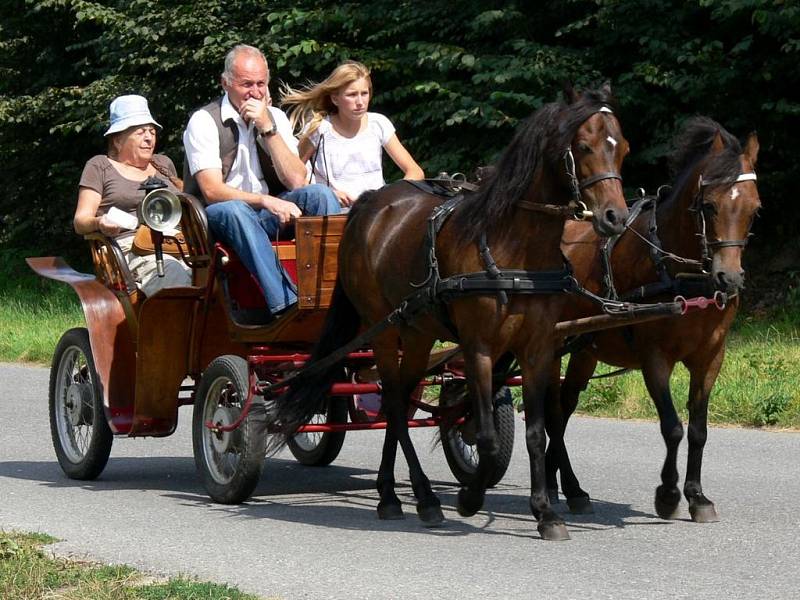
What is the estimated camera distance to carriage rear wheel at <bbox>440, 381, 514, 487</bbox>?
8.33 meters

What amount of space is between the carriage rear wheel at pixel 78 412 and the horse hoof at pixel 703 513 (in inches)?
134

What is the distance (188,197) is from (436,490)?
217 cm

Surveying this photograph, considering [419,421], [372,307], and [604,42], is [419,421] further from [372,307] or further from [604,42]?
[604,42]

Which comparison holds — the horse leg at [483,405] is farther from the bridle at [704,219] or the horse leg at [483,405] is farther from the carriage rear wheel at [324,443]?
the carriage rear wheel at [324,443]

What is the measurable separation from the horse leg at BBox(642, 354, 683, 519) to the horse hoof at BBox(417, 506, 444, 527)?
1076 millimetres

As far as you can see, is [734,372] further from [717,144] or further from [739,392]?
[717,144]

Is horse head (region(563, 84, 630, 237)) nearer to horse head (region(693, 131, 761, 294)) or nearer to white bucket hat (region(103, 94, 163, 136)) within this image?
horse head (region(693, 131, 761, 294))

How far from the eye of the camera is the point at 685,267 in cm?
730

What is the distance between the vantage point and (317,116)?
8.61 meters

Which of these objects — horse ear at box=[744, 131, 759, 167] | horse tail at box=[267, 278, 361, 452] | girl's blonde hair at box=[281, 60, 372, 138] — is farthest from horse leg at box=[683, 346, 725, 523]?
girl's blonde hair at box=[281, 60, 372, 138]

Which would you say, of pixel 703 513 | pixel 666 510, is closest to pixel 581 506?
pixel 666 510

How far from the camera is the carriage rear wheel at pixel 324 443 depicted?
927 cm

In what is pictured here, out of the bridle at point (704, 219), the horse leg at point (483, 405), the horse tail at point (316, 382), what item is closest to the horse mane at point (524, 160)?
the horse leg at point (483, 405)

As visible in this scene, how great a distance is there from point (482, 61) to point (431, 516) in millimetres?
9864
